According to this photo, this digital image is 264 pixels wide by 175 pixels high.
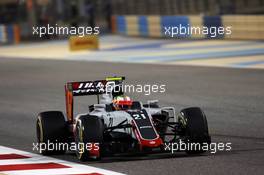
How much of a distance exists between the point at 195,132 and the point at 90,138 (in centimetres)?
115

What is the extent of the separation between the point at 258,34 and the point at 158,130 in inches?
772

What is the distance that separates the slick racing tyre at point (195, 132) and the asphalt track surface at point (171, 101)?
12 centimetres

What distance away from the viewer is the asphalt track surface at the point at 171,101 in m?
9.99

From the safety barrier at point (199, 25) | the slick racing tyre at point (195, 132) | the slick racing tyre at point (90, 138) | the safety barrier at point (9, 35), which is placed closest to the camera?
the slick racing tyre at point (90, 138)

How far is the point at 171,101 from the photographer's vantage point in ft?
54.5

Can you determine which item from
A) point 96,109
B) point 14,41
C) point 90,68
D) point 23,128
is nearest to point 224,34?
point 90,68

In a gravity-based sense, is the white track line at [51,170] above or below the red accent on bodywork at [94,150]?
below

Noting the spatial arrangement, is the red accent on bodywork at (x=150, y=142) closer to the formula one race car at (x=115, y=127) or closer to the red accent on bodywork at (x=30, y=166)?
the formula one race car at (x=115, y=127)

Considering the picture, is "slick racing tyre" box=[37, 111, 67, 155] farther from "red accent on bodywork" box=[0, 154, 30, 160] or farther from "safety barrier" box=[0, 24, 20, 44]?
"safety barrier" box=[0, 24, 20, 44]

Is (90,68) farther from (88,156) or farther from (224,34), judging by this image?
(88,156)

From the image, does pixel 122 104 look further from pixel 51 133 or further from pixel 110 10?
pixel 110 10

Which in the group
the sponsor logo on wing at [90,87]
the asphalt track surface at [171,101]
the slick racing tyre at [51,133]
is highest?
the sponsor logo on wing at [90,87]

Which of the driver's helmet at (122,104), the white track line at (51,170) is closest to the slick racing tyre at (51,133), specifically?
the white track line at (51,170)

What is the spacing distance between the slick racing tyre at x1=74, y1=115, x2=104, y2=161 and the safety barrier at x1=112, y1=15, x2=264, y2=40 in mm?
19360
